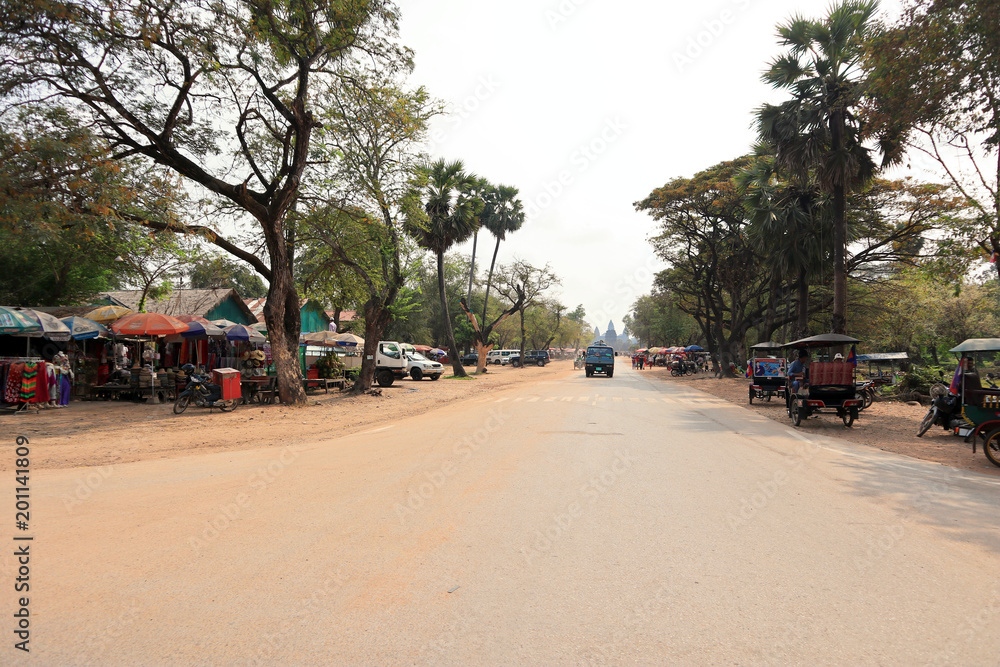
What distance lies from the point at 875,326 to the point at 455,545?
3690 centimetres

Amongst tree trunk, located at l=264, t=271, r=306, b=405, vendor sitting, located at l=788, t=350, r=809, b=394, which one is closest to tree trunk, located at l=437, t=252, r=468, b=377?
tree trunk, located at l=264, t=271, r=306, b=405

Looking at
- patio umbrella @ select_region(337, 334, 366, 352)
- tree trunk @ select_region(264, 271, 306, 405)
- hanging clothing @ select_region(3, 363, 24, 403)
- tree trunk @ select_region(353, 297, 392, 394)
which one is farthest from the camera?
patio umbrella @ select_region(337, 334, 366, 352)

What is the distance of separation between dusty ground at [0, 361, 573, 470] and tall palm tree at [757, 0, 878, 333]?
1512cm

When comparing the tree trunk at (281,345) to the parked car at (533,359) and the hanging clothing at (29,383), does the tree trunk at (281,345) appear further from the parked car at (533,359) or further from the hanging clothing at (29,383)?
the parked car at (533,359)

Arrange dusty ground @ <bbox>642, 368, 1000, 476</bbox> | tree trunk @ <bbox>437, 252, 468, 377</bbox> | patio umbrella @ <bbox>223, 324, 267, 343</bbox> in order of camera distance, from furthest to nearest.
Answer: tree trunk @ <bbox>437, 252, 468, 377</bbox>
patio umbrella @ <bbox>223, 324, 267, 343</bbox>
dusty ground @ <bbox>642, 368, 1000, 476</bbox>

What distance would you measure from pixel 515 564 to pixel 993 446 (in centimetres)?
887

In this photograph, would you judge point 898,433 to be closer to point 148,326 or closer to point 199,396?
point 199,396

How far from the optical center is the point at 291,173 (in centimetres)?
1631

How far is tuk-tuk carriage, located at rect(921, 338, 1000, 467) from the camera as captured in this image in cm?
840

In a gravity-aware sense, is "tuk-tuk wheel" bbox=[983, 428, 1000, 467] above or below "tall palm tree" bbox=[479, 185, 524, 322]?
below

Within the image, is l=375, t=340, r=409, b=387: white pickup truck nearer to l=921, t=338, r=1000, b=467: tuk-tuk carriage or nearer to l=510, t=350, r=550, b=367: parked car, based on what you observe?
l=921, t=338, r=1000, b=467: tuk-tuk carriage

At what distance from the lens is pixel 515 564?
398cm

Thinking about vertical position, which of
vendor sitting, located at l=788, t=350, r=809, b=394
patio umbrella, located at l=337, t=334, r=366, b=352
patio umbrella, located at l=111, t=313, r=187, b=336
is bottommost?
vendor sitting, located at l=788, t=350, r=809, b=394

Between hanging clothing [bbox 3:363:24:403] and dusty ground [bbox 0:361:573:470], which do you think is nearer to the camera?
dusty ground [bbox 0:361:573:470]
